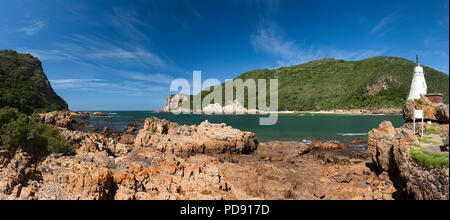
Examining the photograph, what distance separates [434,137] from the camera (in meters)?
8.91

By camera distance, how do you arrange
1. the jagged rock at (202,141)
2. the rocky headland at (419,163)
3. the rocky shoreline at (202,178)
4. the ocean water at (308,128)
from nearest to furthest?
the rocky headland at (419,163) < the rocky shoreline at (202,178) < the jagged rock at (202,141) < the ocean water at (308,128)

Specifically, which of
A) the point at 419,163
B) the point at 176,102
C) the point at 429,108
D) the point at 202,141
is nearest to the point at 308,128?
the point at 429,108

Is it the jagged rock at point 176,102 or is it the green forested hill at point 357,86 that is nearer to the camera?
the green forested hill at point 357,86

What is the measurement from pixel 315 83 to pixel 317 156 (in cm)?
18028

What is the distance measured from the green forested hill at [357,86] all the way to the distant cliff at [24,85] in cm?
13910

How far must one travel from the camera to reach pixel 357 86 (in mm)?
153500

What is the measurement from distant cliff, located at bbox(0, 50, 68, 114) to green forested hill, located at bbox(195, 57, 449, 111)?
139 m

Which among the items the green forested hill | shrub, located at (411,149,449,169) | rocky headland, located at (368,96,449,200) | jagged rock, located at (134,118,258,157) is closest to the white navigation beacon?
rocky headland, located at (368,96,449,200)

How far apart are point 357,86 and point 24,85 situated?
629 feet

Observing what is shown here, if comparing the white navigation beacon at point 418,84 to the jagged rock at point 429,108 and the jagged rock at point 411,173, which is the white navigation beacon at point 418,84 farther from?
the jagged rock at point 411,173

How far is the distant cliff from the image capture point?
6038 cm

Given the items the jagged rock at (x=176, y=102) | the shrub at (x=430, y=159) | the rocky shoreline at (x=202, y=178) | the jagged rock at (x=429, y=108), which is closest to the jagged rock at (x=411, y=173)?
the rocky shoreline at (x=202, y=178)

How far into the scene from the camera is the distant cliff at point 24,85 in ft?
198
